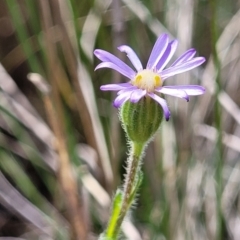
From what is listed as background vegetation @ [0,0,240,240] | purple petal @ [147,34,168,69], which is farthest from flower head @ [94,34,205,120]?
background vegetation @ [0,0,240,240]

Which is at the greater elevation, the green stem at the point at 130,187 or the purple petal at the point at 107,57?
the purple petal at the point at 107,57

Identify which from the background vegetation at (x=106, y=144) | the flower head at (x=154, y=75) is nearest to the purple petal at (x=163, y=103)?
the flower head at (x=154, y=75)

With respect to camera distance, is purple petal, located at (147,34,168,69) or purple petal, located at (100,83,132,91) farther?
purple petal, located at (147,34,168,69)

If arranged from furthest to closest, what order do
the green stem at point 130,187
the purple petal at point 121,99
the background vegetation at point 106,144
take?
the background vegetation at point 106,144, the green stem at point 130,187, the purple petal at point 121,99

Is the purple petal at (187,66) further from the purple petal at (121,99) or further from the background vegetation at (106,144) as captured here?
the background vegetation at (106,144)

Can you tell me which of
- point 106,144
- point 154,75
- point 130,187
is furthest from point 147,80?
point 106,144

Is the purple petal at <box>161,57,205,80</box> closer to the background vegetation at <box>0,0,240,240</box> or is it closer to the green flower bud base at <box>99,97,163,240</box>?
the green flower bud base at <box>99,97,163,240</box>

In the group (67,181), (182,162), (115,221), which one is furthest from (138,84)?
(182,162)
